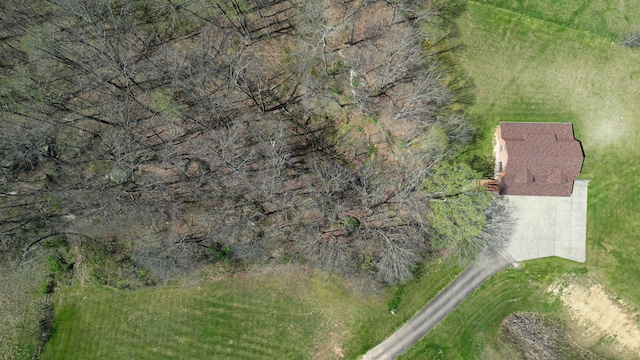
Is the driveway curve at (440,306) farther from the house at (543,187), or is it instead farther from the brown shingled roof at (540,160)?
the brown shingled roof at (540,160)

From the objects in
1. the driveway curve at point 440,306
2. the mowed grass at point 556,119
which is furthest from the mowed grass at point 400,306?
the mowed grass at point 556,119

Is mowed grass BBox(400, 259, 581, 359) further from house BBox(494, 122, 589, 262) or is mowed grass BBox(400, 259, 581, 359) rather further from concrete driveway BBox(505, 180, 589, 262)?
house BBox(494, 122, 589, 262)

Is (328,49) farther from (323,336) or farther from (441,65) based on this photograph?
(323,336)

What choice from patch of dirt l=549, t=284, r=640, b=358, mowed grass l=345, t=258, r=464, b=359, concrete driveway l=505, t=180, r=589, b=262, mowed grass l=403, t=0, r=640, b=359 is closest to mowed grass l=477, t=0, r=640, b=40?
mowed grass l=403, t=0, r=640, b=359

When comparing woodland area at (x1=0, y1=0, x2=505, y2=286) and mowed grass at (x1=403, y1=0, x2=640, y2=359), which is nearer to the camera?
mowed grass at (x1=403, y1=0, x2=640, y2=359)

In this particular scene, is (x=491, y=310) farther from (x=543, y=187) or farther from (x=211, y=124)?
(x=211, y=124)

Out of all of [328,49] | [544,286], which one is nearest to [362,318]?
[544,286]
